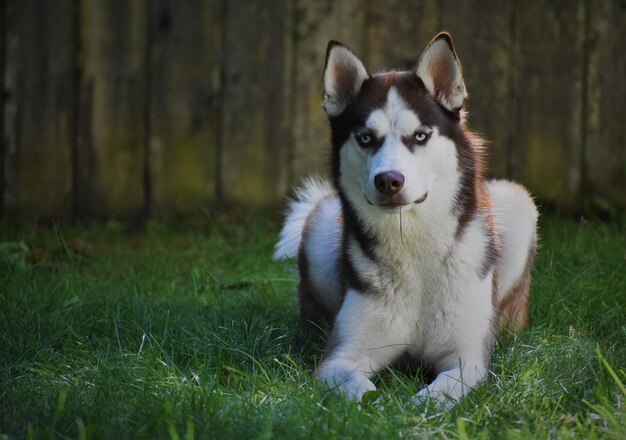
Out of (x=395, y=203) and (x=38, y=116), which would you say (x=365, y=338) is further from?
(x=38, y=116)

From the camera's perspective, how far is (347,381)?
10.2 feet

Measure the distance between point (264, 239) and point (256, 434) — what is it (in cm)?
282

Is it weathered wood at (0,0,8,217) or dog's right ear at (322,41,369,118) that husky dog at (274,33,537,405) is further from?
weathered wood at (0,0,8,217)

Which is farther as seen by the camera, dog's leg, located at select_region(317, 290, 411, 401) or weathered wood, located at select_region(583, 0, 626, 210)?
weathered wood, located at select_region(583, 0, 626, 210)

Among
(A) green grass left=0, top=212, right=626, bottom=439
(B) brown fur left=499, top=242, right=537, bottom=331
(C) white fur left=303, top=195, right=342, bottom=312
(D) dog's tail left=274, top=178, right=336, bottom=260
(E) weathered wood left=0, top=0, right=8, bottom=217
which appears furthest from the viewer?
(E) weathered wood left=0, top=0, right=8, bottom=217

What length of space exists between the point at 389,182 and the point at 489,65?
290 cm

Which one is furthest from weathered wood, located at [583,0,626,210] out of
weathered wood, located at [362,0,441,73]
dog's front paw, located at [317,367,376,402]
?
dog's front paw, located at [317,367,376,402]

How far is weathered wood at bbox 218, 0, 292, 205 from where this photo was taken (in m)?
5.84

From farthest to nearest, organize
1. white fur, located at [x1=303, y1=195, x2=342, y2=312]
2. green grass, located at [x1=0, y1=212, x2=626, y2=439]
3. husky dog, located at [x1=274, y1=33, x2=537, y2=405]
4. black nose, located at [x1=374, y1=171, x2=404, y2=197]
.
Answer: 1. white fur, located at [x1=303, y1=195, x2=342, y2=312]
2. husky dog, located at [x1=274, y1=33, x2=537, y2=405]
3. black nose, located at [x1=374, y1=171, x2=404, y2=197]
4. green grass, located at [x1=0, y1=212, x2=626, y2=439]

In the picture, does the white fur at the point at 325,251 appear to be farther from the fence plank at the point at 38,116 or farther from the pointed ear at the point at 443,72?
the fence plank at the point at 38,116

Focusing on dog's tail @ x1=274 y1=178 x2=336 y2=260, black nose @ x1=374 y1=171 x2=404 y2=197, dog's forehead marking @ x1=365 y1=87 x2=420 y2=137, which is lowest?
dog's tail @ x1=274 y1=178 x2=336 y2=260

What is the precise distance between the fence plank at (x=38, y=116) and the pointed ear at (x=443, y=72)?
9.86ft

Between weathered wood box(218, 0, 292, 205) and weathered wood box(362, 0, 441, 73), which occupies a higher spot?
weathered wood box(362, 0, 441, 73)

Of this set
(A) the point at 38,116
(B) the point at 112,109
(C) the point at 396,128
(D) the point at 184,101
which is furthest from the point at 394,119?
(A) the point at 38,116
